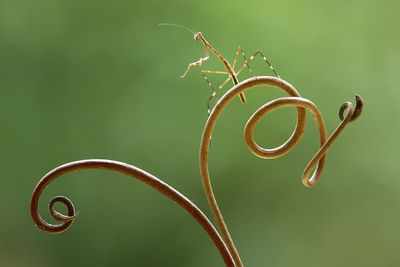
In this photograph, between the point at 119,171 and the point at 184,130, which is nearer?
the point at 119,171

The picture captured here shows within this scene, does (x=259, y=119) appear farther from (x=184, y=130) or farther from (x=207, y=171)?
(x=184, y=130)

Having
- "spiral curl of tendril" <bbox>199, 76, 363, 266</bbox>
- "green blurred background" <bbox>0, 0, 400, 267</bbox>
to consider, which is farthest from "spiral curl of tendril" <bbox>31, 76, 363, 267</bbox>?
"green blurred background" <bbox>0, 0, 400, 267</bbox>

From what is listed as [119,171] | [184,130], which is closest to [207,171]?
[119,171]

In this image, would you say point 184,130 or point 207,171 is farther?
point 184,130

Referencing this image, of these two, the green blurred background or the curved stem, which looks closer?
the curved stem

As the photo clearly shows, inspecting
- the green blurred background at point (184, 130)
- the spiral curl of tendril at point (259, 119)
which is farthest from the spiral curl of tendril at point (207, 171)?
the green blurred background at point (184, 130)

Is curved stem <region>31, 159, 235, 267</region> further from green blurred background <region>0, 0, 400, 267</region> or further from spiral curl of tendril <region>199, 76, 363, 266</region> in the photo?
green blurred background <region>0, 0, 400, 267</region>
